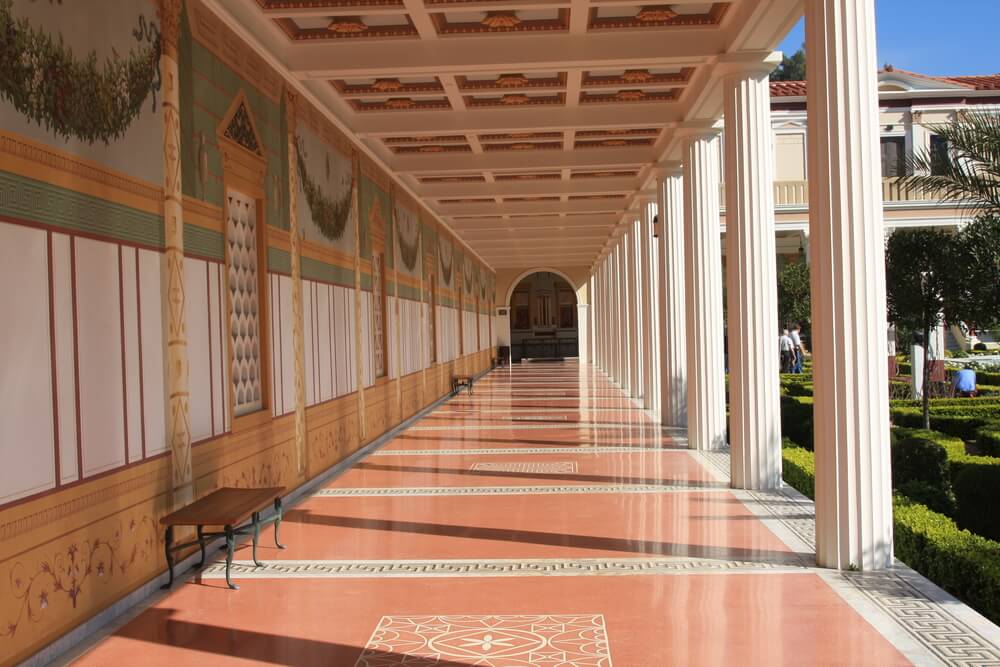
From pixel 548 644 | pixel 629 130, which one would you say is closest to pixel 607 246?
pixel 629 130

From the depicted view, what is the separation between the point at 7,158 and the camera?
12.6ft

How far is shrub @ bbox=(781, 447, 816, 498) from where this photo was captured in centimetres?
751

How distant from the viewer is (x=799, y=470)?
25.5ft

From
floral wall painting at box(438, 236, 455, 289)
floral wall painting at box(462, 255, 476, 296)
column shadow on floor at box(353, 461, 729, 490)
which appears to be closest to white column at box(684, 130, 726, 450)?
column shadow on floor at box(353, 461, 729, 490)

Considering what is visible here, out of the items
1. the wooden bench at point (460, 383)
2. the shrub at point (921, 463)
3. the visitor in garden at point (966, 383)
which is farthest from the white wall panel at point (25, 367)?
the wooden bench at point (460, 383)

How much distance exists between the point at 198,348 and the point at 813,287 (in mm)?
3908

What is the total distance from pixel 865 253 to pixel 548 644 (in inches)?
111

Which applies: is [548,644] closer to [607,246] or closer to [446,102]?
[446,102]

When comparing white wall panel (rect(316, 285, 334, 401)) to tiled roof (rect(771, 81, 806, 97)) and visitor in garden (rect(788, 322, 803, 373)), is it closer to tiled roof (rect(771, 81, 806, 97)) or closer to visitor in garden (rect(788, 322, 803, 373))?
visitor in garden (rect(788, 322, 803, 373))

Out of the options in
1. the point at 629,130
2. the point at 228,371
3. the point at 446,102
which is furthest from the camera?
the point at 629,130

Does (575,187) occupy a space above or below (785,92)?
below

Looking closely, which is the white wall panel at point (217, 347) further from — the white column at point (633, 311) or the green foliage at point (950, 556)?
the white column at point (633, 311)

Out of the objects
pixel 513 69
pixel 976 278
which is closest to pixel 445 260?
pixel 976 278

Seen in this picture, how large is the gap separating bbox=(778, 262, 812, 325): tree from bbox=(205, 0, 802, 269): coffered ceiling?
9.15 metres
